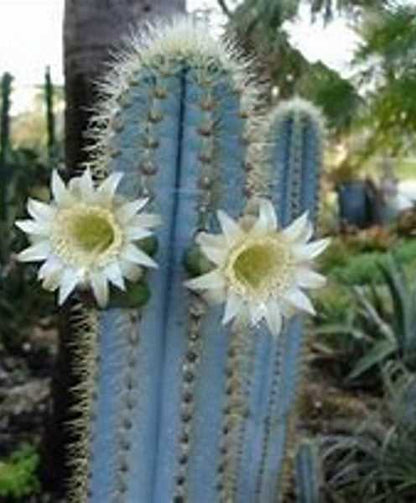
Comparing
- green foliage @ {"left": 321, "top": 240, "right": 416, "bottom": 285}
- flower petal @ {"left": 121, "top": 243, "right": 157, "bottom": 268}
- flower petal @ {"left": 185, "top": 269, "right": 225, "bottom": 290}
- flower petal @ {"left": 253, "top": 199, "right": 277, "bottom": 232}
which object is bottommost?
flower petal @ {"left": 185, "top": 269, "right": 225, "bottom": 290}

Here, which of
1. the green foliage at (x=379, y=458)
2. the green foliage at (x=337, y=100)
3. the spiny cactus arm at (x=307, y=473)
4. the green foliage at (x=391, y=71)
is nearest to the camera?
the spiny cactus arm at (x=307, y=473)

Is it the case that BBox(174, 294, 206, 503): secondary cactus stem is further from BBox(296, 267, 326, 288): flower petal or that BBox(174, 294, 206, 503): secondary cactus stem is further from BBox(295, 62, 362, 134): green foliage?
BBox(295, 62, 362, 134): green foliage

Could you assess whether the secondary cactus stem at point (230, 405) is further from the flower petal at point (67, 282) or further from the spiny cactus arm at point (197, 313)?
the flower petal at point (67, 282)

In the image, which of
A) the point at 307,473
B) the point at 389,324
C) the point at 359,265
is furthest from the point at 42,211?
the point at 359,265

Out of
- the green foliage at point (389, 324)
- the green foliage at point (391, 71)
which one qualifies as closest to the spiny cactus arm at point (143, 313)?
the green foliage at point (389, 324)

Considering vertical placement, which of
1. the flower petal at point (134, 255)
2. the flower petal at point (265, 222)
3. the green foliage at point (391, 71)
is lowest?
the flower petal at point (134, 255)

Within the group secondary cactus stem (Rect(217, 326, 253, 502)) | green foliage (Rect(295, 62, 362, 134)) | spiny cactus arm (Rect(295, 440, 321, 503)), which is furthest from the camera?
green foliage (Rect(295, 62, 362, 134))

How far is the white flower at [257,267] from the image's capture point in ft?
6.63

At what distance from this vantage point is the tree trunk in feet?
10.8

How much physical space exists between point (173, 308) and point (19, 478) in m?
1.75

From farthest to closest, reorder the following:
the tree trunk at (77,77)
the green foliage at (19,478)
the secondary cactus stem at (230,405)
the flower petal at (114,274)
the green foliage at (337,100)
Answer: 1. the green foliage at (337,100)
2. the green foliage at (19,478)
3. the tree trunk at (77,77)
4. the secondary cactus stem at (230,405)
5. the flower petal at (114,274)

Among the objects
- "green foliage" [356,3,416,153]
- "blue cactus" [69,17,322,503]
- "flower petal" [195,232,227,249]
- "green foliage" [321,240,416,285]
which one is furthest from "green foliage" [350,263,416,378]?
"flower petal" [195,232,227,249]

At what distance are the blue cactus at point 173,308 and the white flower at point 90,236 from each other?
0.32 feet

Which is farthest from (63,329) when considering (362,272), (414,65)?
(362,272)
